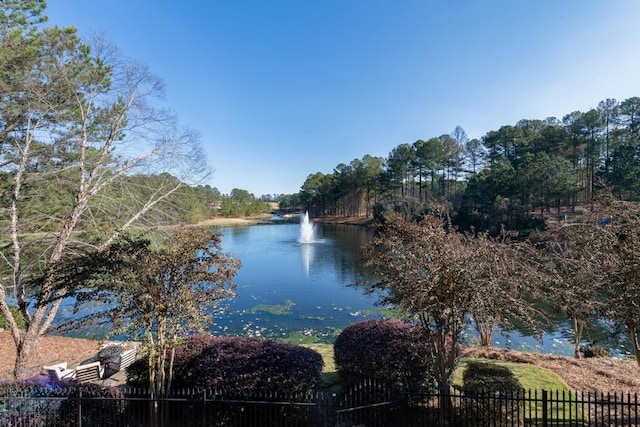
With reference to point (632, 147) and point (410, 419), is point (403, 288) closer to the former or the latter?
point (410, 419)

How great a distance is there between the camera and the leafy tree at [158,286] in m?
5.34

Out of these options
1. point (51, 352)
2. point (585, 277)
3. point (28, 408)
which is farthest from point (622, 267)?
point (51, 352)

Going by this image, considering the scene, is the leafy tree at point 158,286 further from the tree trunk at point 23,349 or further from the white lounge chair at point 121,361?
the white lounge chair at point 121,361

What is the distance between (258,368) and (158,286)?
2.14 m

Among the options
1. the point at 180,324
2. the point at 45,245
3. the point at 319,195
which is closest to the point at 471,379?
the point at 180,324

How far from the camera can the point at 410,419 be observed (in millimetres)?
5758

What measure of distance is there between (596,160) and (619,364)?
44645 millimetres

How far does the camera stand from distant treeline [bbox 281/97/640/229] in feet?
110

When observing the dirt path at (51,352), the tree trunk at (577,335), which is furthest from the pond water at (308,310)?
the tree trunk at (577,335)

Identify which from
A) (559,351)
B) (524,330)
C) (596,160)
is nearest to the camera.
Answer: (559,351)

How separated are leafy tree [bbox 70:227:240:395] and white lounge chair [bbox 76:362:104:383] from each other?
3171 mm

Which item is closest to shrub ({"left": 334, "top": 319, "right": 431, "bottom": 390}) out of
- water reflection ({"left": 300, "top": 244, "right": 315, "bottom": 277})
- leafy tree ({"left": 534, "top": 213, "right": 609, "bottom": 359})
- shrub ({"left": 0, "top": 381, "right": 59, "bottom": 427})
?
leafy tree ({"left": 534, "top": 213, "right": 609, "bottom": 359})

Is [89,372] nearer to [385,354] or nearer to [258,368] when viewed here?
[258,368]

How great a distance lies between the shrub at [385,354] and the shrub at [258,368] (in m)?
0.94
